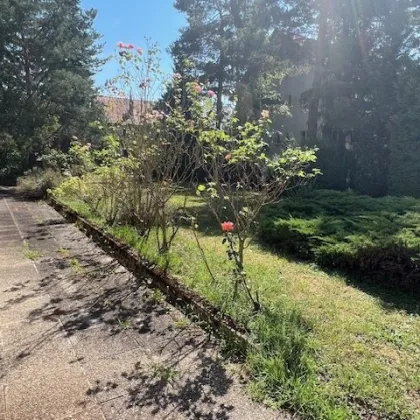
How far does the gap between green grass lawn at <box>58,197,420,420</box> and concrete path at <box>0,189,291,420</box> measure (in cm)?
24

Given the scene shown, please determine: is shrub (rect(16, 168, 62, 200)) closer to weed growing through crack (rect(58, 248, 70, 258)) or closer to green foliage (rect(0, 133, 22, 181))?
green foliage (rect(0, 133, 22, 181))

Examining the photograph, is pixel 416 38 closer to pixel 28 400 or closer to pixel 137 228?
pixel 137 228

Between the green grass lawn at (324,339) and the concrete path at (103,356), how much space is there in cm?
24

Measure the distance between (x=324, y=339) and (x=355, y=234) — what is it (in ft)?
8.75

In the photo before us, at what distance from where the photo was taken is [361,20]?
45.3 feet

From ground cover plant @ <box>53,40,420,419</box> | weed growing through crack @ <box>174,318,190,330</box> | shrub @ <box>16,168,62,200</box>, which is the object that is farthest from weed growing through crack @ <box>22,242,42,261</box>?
shrub @ <box>16,168,62,200</box>

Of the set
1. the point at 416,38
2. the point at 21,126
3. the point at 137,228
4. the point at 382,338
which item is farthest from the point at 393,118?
the point at 21,126

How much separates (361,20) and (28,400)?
52.3ft

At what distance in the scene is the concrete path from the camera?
7.16 ft

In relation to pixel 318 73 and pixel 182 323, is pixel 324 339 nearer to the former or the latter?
pixel 182 323

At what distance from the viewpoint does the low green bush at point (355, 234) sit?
14.8 ft

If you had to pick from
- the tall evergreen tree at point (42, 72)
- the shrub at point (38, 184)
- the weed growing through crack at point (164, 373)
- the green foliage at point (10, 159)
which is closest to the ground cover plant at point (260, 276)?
the weed growing through crack at point (164, 373)

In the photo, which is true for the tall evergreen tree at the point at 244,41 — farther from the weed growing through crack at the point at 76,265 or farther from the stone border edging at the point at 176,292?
the weed growing through crack at the point at 76,265

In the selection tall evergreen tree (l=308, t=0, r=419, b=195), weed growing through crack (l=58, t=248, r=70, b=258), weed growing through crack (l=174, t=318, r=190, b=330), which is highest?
tall evergreen tree (l=308, t=0, r=419, b=195)
